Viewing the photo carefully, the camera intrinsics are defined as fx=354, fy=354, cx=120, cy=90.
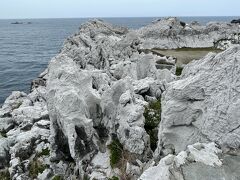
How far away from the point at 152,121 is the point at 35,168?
7.99 metres

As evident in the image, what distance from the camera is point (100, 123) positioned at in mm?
23656

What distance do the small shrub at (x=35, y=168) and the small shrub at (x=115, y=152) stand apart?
14.7 feet

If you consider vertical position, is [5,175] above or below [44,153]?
below

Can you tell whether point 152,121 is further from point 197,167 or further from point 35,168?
point 197,167

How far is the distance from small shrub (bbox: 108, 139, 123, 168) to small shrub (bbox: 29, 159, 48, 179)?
14.7ft

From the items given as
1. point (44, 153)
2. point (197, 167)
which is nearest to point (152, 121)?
point (44, 153)

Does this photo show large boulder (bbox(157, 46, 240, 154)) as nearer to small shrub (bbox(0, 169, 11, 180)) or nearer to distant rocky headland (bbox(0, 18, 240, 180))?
distant rocky headland (bbox(0, 18, 240, 180))

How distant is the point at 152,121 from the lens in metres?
22.7

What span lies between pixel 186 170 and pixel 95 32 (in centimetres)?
6204

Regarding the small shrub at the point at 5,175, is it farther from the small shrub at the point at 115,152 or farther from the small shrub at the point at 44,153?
the small shrub at the point at 115,152

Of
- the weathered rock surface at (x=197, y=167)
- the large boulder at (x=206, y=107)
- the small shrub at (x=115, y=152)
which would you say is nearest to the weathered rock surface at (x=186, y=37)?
the small shrub at (x=115, y=152)

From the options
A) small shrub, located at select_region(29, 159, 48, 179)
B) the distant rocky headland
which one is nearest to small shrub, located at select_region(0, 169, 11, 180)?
the distant rocky headland

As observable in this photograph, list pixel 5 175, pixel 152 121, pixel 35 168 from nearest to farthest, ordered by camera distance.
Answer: pixel 35 168
pixel 152 121
pixel 5 175

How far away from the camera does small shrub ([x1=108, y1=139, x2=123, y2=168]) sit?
67.3 ft
